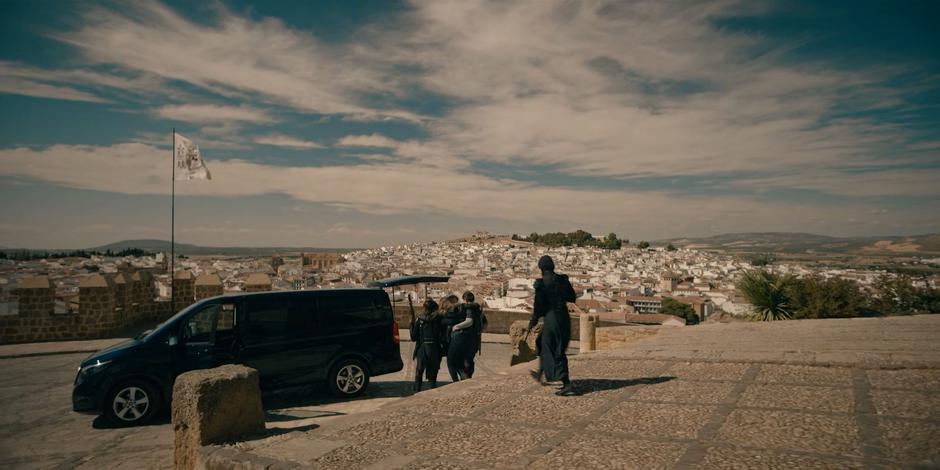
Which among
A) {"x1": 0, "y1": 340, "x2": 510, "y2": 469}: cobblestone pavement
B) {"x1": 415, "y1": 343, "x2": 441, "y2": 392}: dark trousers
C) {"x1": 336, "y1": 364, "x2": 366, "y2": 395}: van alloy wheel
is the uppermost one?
{"x1": 415, "y1": 343, "x2": 441, "y2": 392}: dark trousers

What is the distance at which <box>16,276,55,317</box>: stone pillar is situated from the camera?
13.3 metres

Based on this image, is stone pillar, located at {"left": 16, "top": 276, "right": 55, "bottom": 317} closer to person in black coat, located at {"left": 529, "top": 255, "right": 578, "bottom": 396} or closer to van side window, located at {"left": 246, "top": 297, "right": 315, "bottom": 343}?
van side window, located at {"left": 246, "top": 297, "right": 315, "bottom": 343}

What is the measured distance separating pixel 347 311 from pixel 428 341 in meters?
1.39

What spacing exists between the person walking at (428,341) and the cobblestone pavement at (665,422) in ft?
4.82

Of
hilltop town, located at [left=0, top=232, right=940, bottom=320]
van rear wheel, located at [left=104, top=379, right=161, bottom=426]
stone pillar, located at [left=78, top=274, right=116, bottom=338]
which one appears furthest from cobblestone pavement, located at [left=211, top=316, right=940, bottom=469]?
stone pillar, located at [left=78, top=274, right=116, bottom=338]

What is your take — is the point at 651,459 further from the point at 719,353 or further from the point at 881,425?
the point at 719,353

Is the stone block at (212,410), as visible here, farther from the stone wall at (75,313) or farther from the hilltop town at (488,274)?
the stone wall at (75,313)

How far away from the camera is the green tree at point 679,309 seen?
32.1m

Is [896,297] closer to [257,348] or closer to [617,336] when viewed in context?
[617,336]

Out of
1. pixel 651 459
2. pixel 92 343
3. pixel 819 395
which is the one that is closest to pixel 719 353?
pixel 819 395

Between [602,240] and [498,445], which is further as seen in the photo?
[602,240]

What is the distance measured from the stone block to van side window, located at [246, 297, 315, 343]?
2.98 m

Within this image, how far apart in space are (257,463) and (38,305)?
13571mm

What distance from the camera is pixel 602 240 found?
366 ft
